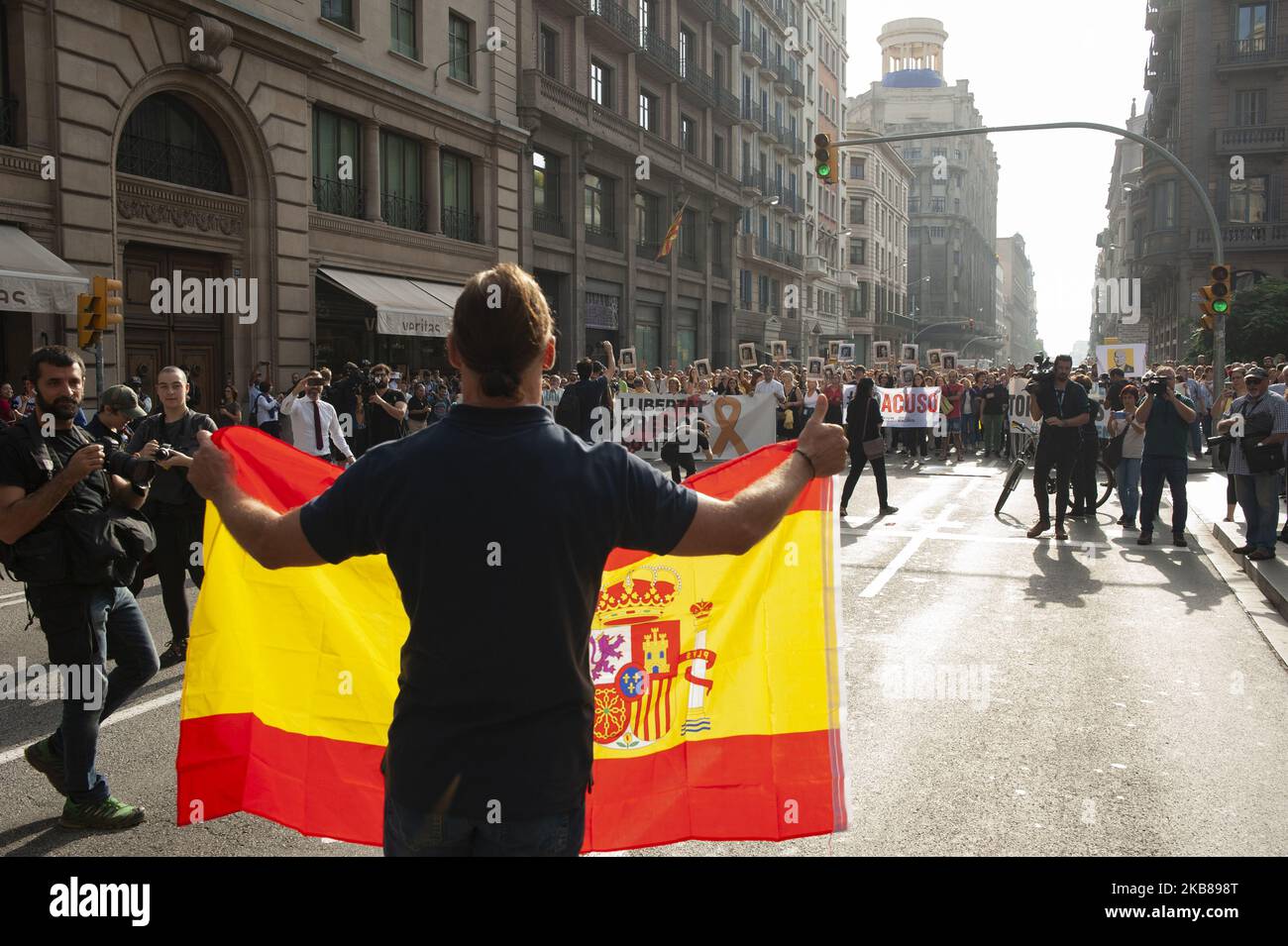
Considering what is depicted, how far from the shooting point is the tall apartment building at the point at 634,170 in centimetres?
3447

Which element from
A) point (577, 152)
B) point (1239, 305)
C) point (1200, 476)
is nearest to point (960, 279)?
point (1239, 305)

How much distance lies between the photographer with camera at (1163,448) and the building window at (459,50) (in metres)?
21.4

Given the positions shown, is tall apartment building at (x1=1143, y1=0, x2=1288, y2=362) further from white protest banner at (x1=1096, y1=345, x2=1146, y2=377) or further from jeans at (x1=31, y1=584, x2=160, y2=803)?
jeans at (x1=31, y1=584, x2=160, y2=803)

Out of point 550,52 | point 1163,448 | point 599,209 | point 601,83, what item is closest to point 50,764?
point 1163,448

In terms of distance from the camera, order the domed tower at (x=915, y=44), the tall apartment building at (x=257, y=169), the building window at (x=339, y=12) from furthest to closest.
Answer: the domed tower at (x=915, y=44), the building window at (x=339, y=12), the tall apartment building at (x=257, y=169)

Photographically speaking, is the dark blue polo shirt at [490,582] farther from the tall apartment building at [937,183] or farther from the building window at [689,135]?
the tall apartment building at [937,183]

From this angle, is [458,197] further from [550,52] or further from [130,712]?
[130,712]

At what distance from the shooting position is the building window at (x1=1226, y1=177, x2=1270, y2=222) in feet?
164

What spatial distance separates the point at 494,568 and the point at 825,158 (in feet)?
66.9

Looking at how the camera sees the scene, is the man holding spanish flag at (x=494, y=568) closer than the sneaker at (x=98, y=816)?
Yes

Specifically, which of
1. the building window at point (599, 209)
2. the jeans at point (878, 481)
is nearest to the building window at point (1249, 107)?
the building window at point (599, 209)

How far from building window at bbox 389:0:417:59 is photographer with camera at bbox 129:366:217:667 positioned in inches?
860

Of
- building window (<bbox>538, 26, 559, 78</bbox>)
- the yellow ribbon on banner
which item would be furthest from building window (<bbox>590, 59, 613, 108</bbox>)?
the yellow ribbon on banner

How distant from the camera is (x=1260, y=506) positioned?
38.0 ft
